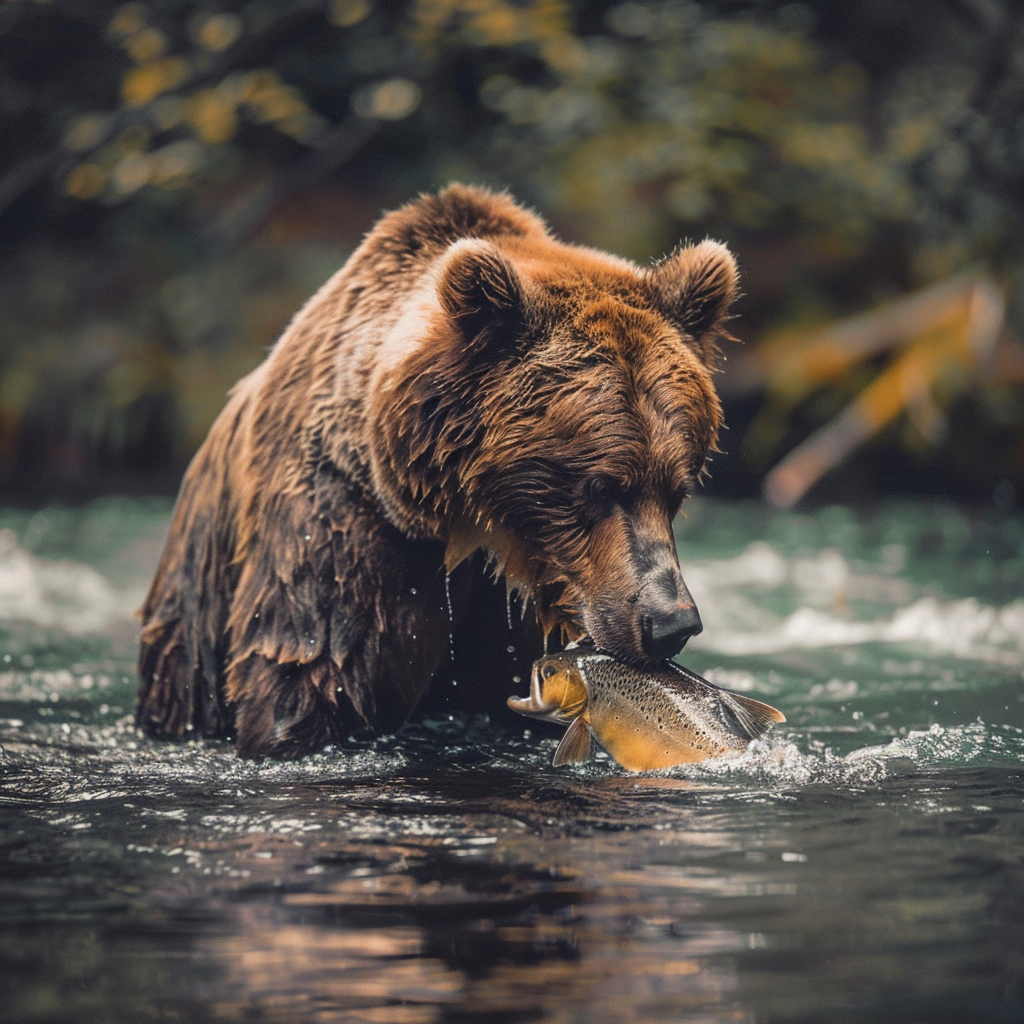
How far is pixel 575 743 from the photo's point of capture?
4062mm

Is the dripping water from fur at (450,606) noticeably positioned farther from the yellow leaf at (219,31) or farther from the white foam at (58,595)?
the yellow leaf at (219,31)

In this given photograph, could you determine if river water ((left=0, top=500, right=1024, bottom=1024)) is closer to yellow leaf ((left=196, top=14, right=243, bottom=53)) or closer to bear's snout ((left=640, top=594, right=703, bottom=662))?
bear's snout ((left=640, top=594, right=703, bottom=662))

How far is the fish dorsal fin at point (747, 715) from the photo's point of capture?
404cm

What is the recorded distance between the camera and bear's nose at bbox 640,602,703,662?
12.8 ft

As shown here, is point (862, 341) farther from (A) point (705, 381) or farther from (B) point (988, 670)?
(A) point (705, 381)

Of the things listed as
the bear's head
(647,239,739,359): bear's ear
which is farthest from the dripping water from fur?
(647,239,739,359): bear's ear

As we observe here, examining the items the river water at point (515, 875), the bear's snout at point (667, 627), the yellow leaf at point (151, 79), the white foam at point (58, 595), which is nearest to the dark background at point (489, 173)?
the yellow leaf at point (151, 79)

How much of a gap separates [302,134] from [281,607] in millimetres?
8755

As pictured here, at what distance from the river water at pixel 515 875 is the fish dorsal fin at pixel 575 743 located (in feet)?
0.42

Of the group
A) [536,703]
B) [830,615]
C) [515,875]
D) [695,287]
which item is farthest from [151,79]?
[515,875]

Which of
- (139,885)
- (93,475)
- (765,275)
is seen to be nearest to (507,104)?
(765,275)

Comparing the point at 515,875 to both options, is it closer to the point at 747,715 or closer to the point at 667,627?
the point at 667,627

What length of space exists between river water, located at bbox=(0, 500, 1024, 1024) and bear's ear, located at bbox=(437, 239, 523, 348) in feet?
4.41

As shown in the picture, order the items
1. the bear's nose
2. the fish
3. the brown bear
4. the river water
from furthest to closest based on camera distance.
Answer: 1. the brown bear
2. the fish
3. the bear's nose
4. the river water
